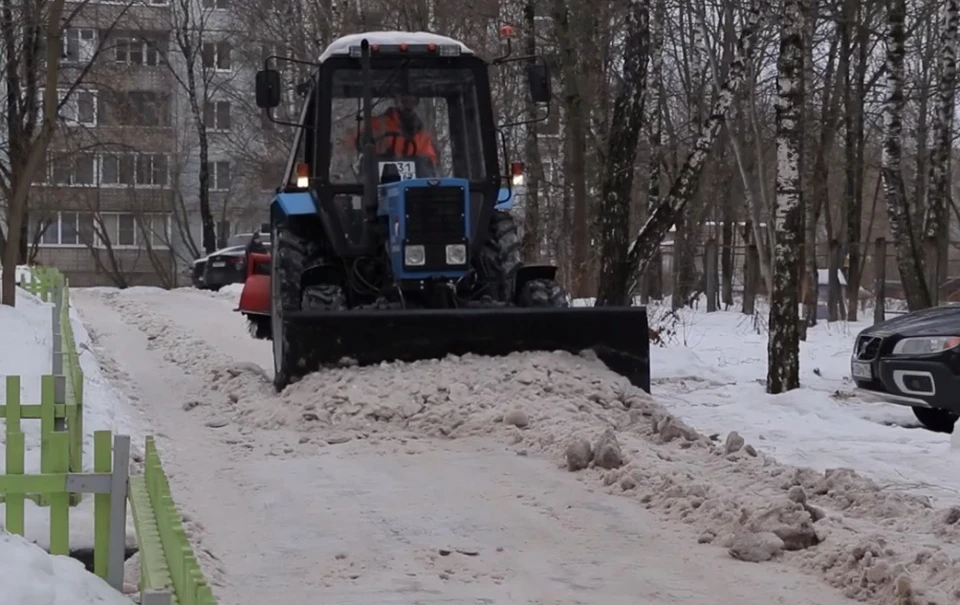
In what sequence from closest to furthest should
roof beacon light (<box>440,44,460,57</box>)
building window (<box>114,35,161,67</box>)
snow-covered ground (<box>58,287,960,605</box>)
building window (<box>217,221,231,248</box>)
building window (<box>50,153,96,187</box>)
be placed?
snow-covered ground (<box>58,287,960,605</box>) → roof beacon light (<box>440,44,460,57</box>) → building window (<box>114,35,161,67</box>) → building window (<box>50,153,96,187</box>) → building window (<box>217,221,231,248</box>)

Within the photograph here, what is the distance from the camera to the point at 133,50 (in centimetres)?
3697

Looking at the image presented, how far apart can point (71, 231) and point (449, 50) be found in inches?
1753

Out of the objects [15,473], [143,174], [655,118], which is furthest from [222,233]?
[15,473]

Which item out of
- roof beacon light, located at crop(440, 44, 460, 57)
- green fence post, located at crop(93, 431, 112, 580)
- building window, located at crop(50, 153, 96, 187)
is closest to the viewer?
green fence post, located at crop(93, 431, 112, 580)

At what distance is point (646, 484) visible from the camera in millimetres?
7207

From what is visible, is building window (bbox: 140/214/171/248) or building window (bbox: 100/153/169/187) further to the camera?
building window (bbox: 140/214/171/248)

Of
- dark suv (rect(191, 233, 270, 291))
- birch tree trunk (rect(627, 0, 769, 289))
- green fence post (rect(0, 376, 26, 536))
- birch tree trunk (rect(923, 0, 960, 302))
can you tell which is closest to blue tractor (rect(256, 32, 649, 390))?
birch tree trunk (rect(627, 0, 769, 289))

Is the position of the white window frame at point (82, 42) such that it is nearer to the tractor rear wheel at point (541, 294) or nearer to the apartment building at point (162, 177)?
the apartment building at point (162, 177)

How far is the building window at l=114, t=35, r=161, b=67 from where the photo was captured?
76.2ft

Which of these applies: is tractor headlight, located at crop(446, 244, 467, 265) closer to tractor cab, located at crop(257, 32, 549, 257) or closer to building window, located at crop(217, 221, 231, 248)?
tractor cab, located at crop(257, 32, 549, 257)

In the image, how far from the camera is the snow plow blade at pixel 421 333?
991cm

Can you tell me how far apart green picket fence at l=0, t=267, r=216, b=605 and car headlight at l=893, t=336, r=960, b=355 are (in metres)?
5.98

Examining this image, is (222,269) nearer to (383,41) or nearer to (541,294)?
(383,41)

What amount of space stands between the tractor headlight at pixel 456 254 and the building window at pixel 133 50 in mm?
12990
